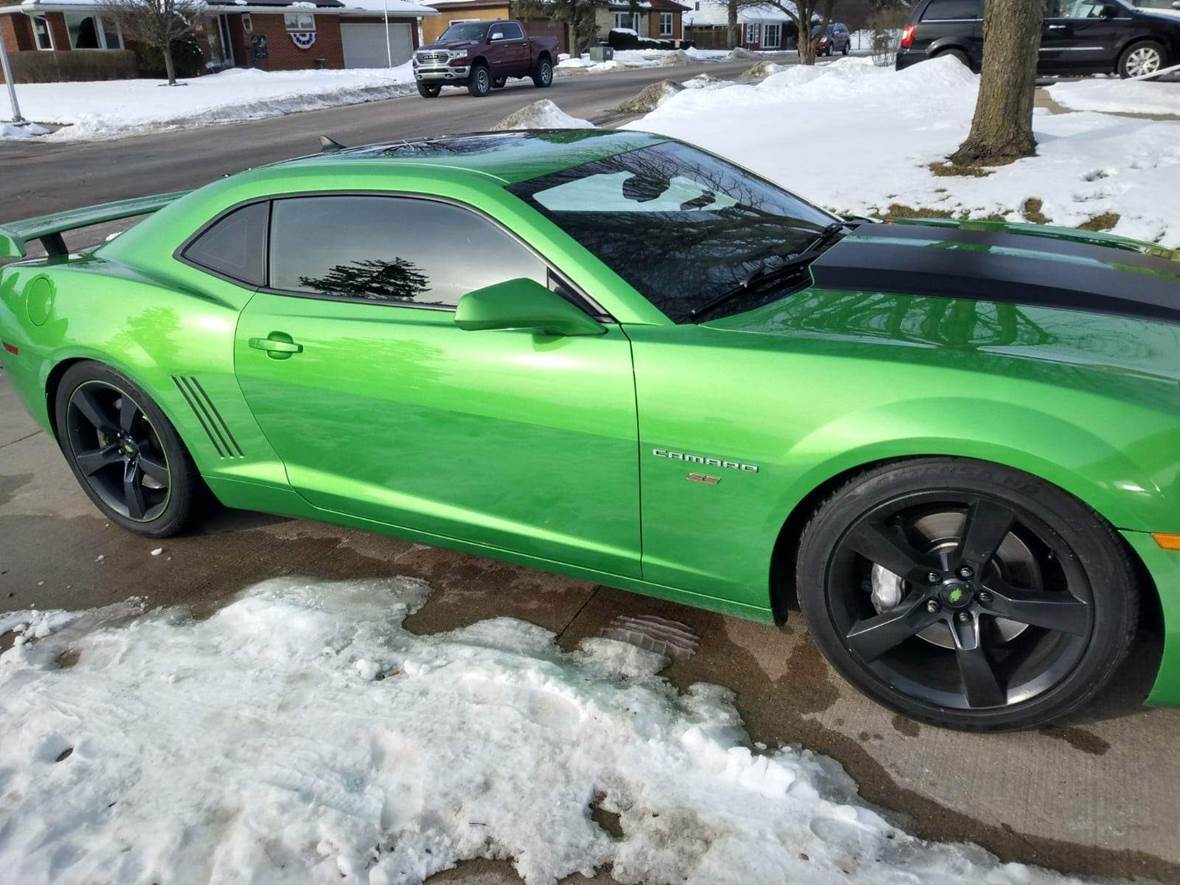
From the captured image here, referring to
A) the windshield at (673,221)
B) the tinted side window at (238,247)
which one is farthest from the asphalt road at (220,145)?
the windshield at (673,221)

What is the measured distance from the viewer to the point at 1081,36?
1503cm

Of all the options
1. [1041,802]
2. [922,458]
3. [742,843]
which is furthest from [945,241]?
[742,843]

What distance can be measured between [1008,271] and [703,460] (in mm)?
1213

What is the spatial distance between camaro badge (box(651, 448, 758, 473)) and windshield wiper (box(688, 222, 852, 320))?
0.39 m

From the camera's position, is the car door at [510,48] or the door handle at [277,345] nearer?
the door handle at [277,345]

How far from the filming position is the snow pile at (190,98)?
22406mm

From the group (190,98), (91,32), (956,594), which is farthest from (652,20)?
(956,594)

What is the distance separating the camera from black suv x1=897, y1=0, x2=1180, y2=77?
1468cm

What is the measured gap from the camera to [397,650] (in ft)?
9.45

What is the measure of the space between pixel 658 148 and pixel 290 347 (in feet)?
5.11

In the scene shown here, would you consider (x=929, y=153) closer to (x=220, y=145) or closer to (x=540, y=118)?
(x=540, y=118)

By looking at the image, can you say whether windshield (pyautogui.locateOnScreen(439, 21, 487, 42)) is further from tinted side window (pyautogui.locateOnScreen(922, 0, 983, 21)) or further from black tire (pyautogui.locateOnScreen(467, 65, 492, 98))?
tinted side window (pyautogui.locateOnScreen(922, 0, 983, 21))

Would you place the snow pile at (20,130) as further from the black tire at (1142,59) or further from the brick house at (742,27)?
the brick house at (742,27)

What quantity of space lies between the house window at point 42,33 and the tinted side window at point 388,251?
39640 millimetres
